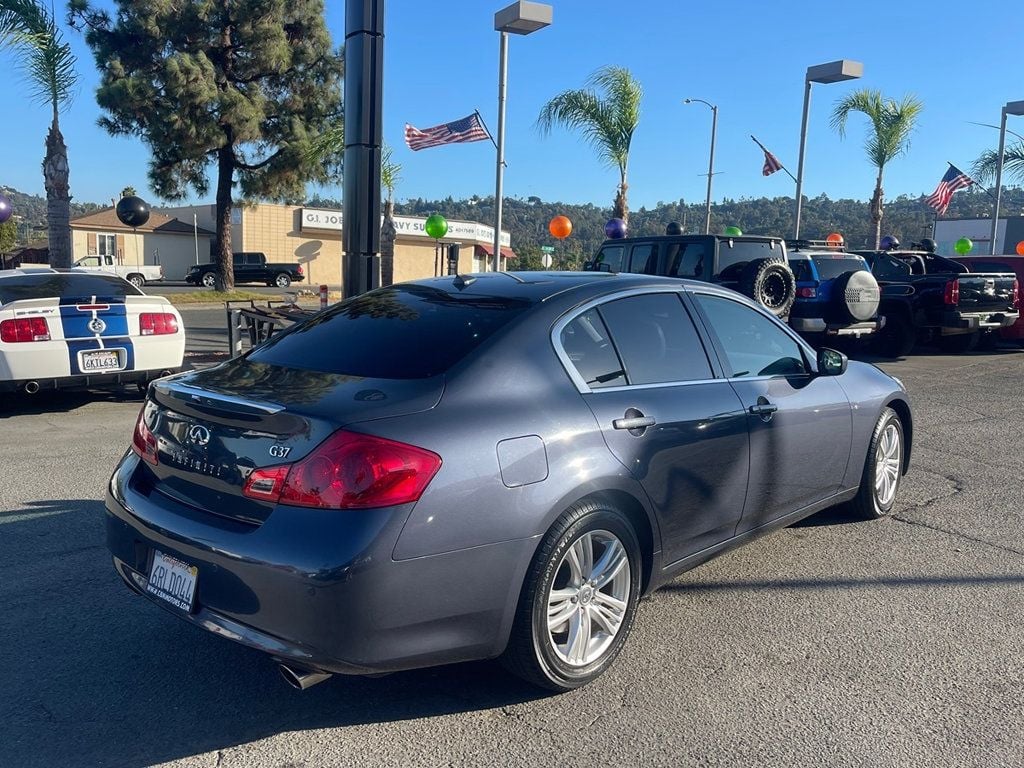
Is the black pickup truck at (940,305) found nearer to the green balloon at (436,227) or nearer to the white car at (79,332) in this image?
the green balloon at (436,227)

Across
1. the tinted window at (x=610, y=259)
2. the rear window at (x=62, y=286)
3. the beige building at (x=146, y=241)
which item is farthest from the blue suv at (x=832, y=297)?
the beige building at (x=146, y=241)

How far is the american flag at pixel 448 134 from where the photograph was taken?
18.0m

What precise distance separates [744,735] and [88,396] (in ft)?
29.0

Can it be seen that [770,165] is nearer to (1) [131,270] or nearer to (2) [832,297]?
(2) [832,297]

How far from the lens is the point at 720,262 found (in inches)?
Answer: 481

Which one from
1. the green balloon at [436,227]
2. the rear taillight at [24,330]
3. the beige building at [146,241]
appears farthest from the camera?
the beige building at [146,241]

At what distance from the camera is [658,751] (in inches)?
119

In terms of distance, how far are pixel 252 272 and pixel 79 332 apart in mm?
36046

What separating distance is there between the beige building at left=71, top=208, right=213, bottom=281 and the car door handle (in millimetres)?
50192

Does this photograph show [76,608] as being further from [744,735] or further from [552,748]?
[744,735]

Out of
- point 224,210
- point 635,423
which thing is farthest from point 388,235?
point 635,423

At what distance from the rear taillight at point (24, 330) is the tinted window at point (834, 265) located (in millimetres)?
10906

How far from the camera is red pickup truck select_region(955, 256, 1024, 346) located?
52.5 ft

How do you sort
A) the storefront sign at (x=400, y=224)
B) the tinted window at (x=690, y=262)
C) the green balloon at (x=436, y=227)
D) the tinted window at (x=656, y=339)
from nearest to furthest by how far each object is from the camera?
the tinted window at (x=656, y=339)
the tinted window at (x=690, y=262)
the green balloon at (x=436, y=227)
the storefront sign at (x=400, y=224)
